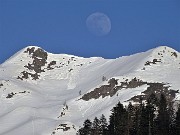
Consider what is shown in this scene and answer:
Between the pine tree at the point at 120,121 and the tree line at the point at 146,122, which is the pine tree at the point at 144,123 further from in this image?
the pine tree at the point at 120,121

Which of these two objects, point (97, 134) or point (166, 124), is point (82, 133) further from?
point (166, 124)

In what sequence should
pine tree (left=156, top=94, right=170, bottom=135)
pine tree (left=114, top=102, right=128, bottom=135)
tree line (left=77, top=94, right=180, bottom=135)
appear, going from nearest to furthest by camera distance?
1. tree line (left=77, top=94, right=180, bottom=135)
2. pine tree (left=156, top=94, right=170, bottom=135)
3. pine tree (left=114, top=102, right=128, bottom=135)

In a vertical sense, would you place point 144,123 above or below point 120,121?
below

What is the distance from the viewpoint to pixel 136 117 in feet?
362

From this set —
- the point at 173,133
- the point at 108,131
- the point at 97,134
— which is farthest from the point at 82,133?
the point at 173,133

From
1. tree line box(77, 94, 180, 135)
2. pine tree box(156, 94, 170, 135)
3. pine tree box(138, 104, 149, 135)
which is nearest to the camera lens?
pine tree box(138, 104, 149, 135)

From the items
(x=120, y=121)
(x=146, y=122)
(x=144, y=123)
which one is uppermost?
(x=120, y=121)

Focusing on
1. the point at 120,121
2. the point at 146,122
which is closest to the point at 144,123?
the point at 146,122

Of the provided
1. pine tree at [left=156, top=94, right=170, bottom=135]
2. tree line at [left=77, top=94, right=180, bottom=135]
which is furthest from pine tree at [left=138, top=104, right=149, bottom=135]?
pine tree at [left=156, top=94, right=170, bottom=135]

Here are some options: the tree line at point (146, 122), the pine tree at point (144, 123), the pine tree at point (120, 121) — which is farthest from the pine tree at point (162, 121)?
the pine tree at point (120, 121)

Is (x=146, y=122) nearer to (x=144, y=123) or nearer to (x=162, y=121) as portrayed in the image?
(x=144, y=123)

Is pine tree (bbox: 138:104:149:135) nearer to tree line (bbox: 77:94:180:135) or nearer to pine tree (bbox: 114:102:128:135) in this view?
tree line (bbox: 77:94:180:135)

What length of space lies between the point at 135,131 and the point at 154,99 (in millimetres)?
14371

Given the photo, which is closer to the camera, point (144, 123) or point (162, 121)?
point (144, 123)
